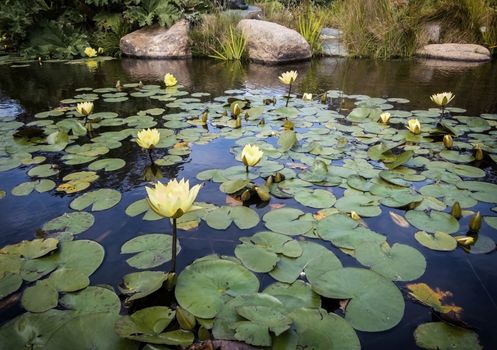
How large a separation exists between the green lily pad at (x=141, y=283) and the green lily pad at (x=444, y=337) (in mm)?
927

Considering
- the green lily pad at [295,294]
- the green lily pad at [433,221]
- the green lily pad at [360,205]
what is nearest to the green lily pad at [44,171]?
the green lily pad at [295,294]

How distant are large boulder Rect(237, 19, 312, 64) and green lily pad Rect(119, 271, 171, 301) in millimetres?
6300

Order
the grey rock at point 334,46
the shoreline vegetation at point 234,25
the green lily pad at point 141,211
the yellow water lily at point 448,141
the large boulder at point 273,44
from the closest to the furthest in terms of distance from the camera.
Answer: the green lily pad at point 141,211 < the yellow water lily at point 448,141 < the large boulder at point 273,44 < the shoreline vegetation at point 234,25 < the grey rock at point 334,46

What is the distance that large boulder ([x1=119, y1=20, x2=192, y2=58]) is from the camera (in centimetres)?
768

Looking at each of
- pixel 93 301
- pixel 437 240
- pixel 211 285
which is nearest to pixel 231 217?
pixel 211 285

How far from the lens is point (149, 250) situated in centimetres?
161

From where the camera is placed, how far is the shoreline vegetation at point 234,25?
7.40m

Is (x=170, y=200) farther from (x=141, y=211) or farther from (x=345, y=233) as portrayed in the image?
(x=345, y=233)

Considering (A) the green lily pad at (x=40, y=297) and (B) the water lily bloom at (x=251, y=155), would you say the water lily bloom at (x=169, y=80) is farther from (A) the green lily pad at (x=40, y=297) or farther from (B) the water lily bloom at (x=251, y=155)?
(A) the green lily pad at (x=40, y=297)

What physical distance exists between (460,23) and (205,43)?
572 cm

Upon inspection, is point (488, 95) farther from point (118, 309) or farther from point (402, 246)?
point (118, 309)

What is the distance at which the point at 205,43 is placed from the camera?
778 cm

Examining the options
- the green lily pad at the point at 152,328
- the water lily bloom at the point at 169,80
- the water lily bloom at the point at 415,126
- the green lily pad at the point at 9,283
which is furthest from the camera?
the water lily bloom at the point at 169,80

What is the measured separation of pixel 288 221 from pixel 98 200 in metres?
1.11
